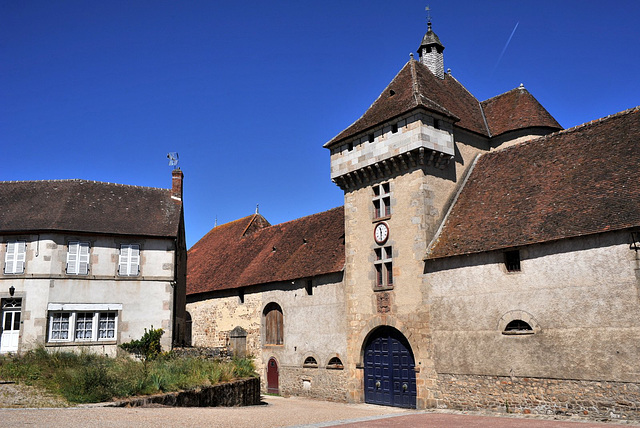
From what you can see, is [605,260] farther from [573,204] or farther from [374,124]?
[374,124]

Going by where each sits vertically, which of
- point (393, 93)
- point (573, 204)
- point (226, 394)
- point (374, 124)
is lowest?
point (226, 394)

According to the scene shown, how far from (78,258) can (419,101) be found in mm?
12530

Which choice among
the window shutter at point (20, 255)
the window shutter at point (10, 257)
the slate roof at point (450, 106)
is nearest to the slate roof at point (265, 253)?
the slate roof at point (450, 106)

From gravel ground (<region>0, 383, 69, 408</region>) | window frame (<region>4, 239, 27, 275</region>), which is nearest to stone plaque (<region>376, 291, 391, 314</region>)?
gravel ground (<region>0, 383, 69, 408</region>)

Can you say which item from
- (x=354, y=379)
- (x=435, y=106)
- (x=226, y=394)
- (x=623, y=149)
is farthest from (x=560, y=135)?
(x=226, y=394)

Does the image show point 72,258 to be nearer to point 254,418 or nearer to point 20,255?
point 20,255

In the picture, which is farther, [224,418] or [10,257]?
[10,257]

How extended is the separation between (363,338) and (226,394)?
5207mm

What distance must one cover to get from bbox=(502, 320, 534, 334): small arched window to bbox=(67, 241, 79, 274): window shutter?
45.2 ft

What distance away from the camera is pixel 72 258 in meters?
18.7

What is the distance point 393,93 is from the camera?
792 inches

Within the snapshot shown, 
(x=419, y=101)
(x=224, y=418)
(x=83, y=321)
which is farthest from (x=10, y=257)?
(x=419, y=101)

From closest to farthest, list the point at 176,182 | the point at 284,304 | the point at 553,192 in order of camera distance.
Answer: the point at 553,192, the point at 176,182, the point at 284,304

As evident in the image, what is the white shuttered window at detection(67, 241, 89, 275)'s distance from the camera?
18.6m
